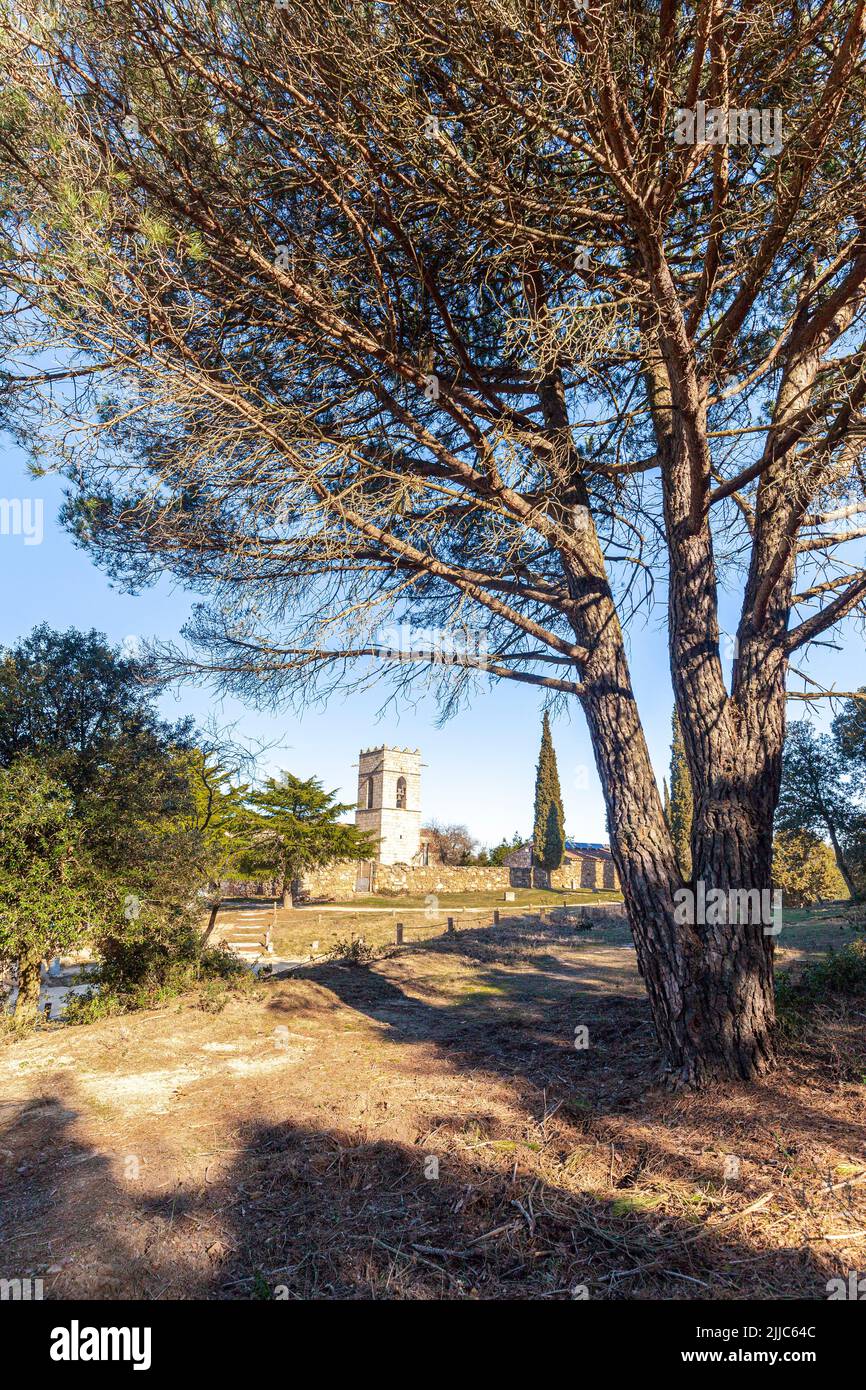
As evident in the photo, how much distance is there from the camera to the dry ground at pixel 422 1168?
296 cm

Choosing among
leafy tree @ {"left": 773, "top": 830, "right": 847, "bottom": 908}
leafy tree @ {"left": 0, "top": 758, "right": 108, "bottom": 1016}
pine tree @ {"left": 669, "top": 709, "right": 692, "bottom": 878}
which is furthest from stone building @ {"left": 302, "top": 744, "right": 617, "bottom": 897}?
leafy tree @ {"left": 0, "top": 758, "right": 108, "bottom": 1016}

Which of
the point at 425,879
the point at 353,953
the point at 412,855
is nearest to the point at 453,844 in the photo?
the point at 412,855

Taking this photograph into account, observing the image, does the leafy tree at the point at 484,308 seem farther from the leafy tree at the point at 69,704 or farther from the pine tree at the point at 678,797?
the pine tree at the point at 678,797

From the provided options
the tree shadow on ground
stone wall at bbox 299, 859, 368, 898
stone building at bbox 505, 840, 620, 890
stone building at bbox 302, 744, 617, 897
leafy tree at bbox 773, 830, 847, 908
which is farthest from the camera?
stone building at bbox 505, 840, 620, 890

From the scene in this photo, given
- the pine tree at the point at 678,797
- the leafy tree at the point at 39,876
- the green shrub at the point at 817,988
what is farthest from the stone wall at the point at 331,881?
the green shrub at the point at 817,988

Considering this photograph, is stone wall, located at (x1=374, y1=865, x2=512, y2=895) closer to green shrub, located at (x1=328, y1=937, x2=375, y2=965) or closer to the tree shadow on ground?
green shrub, located at (x1=328, y1=937, x2=375, y2=965)

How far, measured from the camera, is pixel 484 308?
20.8 ft

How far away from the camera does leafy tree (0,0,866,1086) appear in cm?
455

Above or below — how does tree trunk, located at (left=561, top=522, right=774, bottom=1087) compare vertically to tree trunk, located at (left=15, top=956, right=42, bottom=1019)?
above

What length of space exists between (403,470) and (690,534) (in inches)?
99.8

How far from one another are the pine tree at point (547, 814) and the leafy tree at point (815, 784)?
2122cm

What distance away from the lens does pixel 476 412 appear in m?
6.27

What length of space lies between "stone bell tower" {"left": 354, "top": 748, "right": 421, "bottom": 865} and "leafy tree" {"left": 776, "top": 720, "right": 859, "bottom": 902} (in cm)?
2839
